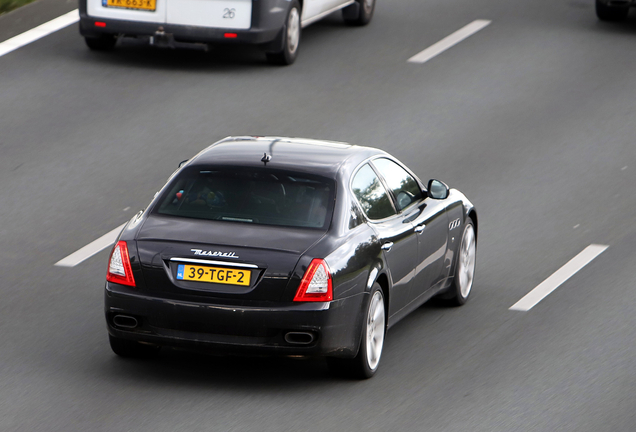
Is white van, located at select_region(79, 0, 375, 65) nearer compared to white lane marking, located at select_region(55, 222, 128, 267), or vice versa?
white lane marking, located at select_region(55, 222, 128, 267)

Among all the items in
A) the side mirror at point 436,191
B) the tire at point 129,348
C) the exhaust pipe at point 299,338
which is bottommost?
the tire at point 129,348

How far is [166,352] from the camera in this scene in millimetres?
8805

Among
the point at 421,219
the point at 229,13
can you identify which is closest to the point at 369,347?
the point at 421,219

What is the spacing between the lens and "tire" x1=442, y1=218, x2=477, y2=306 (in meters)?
10.2

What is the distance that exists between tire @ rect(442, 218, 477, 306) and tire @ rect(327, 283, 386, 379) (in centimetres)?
171

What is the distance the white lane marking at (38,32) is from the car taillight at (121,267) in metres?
10.1

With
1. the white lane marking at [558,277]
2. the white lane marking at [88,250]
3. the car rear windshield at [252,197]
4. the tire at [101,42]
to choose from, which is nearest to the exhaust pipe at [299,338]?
the car rear windshield at [252,197]

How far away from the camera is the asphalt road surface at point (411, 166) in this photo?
7848 millimetres

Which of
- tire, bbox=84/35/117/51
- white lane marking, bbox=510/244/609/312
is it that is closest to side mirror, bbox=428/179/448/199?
white lane marking, bbox=510/244/609/312

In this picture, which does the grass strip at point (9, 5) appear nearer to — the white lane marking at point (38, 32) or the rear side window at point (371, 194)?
the white lane marking at point (38, 32)

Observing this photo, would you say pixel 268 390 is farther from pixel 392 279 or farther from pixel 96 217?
pixel 96 217

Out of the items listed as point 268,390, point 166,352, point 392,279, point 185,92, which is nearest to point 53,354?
point 166,352

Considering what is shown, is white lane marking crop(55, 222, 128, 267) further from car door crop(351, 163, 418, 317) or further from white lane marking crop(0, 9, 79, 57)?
white lane marking crop(0, 9, 79, 57)

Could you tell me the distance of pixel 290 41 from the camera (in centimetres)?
1780
